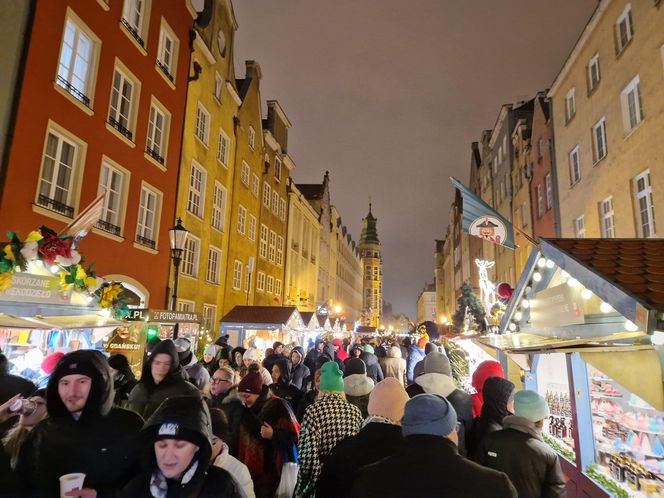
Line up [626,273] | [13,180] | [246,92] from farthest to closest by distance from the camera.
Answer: [246,92]
[13,180]
[626,273]

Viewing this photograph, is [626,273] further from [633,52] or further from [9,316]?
[633,52]

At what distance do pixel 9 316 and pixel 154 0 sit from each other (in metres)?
14.5

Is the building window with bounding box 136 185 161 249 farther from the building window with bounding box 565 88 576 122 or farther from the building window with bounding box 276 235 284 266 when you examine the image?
the building window with bounding box 276 235 284 266

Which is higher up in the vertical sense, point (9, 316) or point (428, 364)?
point (9, 316)

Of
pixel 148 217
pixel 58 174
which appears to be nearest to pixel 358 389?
pixel 58 174

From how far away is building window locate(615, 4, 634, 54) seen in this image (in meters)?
12.1

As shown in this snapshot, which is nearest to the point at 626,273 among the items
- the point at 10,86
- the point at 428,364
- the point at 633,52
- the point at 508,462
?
the point at 508,462

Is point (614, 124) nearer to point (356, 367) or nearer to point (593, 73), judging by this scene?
point (593, 73)

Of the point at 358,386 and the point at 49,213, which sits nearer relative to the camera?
the point at 358,386

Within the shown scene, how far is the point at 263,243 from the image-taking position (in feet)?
101

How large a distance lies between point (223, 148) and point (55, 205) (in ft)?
42.1

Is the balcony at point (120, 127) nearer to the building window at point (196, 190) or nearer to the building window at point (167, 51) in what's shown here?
the building window at point (167, 51)

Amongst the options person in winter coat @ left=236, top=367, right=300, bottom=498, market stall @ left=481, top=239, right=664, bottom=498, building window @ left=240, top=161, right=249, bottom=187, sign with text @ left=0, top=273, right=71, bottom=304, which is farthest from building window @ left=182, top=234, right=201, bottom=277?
person in winter coat @ left=236, top=367, right=300, bottom=498

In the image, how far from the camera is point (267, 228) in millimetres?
31562
